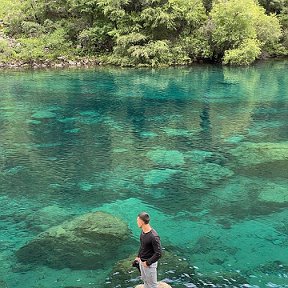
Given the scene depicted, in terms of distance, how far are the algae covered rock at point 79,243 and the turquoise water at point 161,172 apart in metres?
0.30

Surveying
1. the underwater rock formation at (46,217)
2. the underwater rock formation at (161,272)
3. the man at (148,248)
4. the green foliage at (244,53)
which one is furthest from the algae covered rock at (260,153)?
the green foliage at (244,53)

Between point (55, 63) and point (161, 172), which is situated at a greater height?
point (55, 63)

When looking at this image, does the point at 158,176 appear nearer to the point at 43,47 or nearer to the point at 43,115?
the point at 43,115

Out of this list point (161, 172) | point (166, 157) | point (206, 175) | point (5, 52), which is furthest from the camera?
point (5, 52)

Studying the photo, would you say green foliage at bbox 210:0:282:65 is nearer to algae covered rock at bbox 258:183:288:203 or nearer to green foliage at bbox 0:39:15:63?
green foliage at bbox 0:39:15:63

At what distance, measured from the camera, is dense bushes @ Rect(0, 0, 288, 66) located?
150 feet

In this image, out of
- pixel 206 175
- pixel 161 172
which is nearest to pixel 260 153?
pixel 206 175

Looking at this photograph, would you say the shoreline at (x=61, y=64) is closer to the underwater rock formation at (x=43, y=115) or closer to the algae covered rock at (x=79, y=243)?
the underwater rock formation at (x=43, y=115)

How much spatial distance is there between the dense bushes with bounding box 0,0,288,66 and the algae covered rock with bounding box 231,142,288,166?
2709 cm

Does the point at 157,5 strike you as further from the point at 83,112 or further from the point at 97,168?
the point at 97,168

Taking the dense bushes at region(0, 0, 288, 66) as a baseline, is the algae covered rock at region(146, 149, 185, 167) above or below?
below

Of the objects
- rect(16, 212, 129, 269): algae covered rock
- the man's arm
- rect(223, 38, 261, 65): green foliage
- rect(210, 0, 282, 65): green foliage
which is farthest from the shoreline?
the man's arm

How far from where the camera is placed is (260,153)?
19.6 meters

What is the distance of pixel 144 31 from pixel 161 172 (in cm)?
3296
